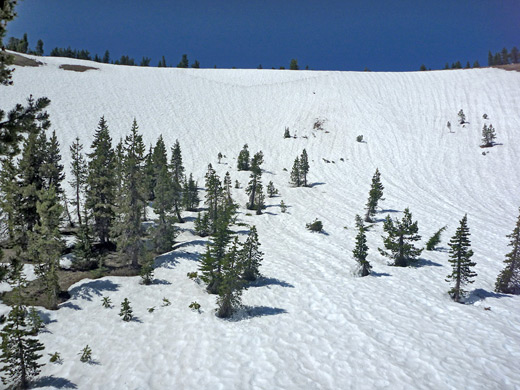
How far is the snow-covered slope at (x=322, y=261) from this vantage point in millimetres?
12367

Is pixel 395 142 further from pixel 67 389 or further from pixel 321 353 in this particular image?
pixel 67 389

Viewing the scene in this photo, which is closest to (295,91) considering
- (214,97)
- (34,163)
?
(214,97)

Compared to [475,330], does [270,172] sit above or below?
above

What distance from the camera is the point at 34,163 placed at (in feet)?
86.4

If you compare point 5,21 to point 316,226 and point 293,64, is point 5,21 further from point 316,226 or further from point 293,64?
point 293,64

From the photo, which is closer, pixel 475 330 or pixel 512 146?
pixel 475 330

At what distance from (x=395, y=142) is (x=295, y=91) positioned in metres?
42.8

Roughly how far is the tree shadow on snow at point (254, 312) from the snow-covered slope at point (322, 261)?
0.42 feet

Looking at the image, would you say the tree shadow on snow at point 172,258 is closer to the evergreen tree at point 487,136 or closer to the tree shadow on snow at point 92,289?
the tree shadow on snow at point 92,289

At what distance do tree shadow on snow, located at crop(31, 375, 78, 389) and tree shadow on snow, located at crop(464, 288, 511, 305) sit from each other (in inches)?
844

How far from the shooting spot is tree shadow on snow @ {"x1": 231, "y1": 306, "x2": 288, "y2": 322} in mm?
17016

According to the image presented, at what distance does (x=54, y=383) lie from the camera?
476 inches

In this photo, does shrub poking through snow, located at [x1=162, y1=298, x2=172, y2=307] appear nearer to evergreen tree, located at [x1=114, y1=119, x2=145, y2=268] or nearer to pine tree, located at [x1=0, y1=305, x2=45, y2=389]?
evergreen tree, located at [x1=114, y1=119, x2=145, y2=268]

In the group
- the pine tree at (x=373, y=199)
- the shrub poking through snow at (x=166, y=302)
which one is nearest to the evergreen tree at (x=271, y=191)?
the pine tree at (x=373, y=199)
